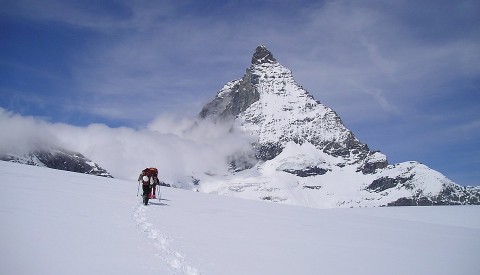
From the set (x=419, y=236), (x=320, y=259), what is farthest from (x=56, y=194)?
(x=419, y=236)

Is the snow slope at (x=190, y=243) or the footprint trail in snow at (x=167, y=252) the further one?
the footprint trail in snow at (x=167, y=252)

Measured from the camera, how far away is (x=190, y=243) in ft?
37.0

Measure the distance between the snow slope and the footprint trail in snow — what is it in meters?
0.02

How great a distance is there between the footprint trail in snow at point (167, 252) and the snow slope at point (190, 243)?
2 cm

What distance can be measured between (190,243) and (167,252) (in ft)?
4.65

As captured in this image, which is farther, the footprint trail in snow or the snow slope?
the footprint trail in snow

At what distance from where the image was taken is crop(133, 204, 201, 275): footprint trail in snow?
28.8 ft

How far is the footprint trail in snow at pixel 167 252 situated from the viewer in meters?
8.79

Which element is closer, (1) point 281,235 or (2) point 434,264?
(2) point 434,264

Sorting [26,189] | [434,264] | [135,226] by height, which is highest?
[26,189]

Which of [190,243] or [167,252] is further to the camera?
[190,243]

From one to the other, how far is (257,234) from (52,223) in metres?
6.66

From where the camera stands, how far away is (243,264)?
9922 mm

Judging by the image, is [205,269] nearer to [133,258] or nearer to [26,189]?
[133,258]
